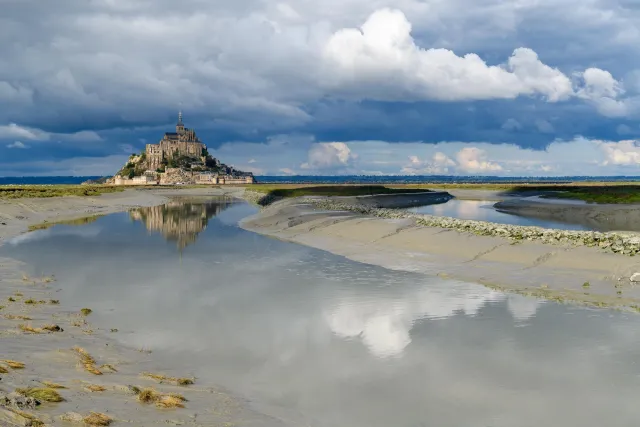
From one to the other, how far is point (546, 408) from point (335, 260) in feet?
75.1

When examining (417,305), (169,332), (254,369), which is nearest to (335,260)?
(417,305)

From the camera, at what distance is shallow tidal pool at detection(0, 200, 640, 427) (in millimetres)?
11859

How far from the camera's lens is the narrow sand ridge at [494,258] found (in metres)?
24.4

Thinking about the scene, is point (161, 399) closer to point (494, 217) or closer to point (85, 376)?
point (85, 376)

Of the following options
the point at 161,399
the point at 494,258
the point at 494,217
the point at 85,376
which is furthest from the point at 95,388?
the point at 494,217

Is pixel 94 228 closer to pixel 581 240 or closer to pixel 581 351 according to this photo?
pixel 581 240

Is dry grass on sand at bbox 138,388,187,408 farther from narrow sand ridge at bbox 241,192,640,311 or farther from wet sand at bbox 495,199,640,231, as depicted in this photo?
wet sand at bbox 495,199,640,231

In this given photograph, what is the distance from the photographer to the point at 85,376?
12.3m

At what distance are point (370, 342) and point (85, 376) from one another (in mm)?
8061

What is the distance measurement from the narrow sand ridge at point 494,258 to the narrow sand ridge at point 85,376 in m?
16.9

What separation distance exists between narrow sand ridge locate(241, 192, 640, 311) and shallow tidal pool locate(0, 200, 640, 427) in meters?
2.31

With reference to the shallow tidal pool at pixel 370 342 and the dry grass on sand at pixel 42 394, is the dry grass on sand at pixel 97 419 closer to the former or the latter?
the dry grass on sand at pixel 42 394

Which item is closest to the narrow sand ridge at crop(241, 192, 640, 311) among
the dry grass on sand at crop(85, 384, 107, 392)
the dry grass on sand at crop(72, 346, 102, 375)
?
the dry grass on sand at crop(72, 346, 102, 375)

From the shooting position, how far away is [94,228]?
58000mm
